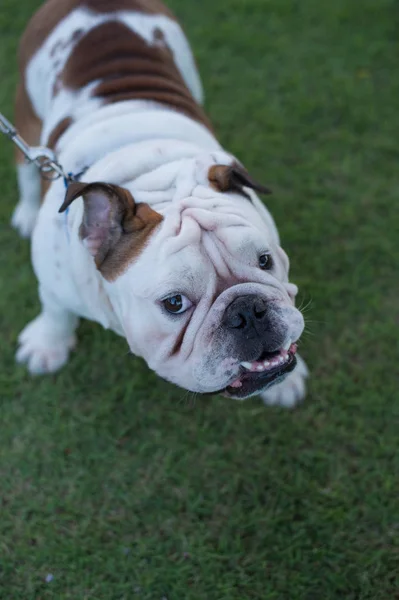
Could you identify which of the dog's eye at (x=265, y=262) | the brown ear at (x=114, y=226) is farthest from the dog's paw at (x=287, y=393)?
the brown ear at (x=114, y=226)

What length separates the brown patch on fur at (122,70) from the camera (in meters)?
3.40

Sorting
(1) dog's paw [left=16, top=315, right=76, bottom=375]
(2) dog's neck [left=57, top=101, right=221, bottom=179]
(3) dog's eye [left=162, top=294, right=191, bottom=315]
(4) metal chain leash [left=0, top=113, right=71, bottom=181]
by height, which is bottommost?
(1) dog's paw [left=16, top=315, right=76, bottom=375]

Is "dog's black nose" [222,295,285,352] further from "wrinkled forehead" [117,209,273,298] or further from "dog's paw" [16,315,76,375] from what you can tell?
"dog's paw" [16,315,76,375]

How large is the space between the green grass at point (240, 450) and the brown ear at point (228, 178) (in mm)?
1430

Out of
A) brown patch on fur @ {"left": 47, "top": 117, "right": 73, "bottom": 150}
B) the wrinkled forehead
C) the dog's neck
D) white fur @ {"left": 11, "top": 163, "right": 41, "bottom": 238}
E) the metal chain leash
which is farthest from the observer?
white fur @ {"left": 11, "top": 163, "right": 41, "bottom": 238}

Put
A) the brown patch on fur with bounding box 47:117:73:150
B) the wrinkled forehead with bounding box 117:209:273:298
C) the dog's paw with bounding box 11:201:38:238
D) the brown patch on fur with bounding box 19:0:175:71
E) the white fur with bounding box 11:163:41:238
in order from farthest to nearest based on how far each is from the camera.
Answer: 1. the dog's paw with bounding box 11:201:38:238
2. the white fur with bounding box 11:163:41:238
3. the brown patch on fur with bounding box 19:0:175:71
4. the brown patch on fur with bounding box 47:117:73:150
5. the wrinkled forehead with bounding box 117:209:273:298

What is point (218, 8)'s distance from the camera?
19.4 feet

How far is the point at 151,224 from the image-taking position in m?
2.55

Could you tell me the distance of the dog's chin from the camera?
2.56m

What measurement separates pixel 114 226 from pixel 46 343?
4.68 feet

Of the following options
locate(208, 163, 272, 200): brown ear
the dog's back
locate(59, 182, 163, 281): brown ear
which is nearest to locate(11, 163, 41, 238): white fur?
the dog's back

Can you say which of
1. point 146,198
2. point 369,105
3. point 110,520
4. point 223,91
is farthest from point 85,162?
point 369,105

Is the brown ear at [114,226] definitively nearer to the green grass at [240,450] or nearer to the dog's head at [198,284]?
the dog's head at [198,284]

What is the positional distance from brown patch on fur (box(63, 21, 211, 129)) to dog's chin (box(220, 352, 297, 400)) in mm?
1553
